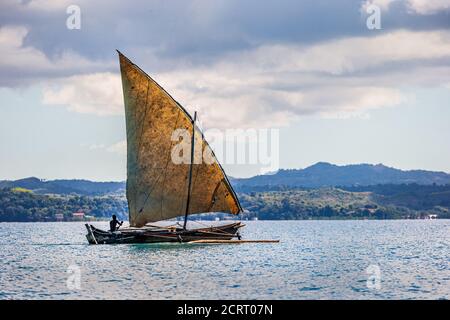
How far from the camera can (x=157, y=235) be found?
8469cm

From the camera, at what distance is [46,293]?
54.0 metres

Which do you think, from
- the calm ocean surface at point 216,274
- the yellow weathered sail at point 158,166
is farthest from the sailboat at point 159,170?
the calm ocean surface at point 216,274

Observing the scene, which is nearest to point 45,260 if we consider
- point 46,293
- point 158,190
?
point 158,190

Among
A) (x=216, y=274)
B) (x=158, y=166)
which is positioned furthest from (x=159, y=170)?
(x=216, y=274)

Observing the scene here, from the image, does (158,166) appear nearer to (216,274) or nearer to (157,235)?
(157,235)

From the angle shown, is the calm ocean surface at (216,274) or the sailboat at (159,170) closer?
the calm ocean surface at (216,274)

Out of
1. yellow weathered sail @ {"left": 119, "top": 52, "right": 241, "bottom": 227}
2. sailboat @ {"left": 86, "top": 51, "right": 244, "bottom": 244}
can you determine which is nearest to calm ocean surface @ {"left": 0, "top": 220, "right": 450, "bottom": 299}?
sailboat @ {"left": 86, "top": 51, "right": 244, "bottom": 244}

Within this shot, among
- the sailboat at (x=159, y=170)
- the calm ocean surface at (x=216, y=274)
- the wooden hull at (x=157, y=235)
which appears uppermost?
the sailboat at (x=159, y=170)

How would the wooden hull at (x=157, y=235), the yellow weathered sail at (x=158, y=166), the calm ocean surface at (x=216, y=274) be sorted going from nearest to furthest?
the calm ocean surface at (x=216, y=274)
the yellow weathered sail at (x=158, y=166)
the wooden hull at (x=157, y=235)

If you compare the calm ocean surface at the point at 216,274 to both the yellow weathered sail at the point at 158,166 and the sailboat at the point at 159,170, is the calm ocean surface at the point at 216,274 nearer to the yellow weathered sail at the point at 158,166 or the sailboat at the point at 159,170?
the sailboat at the point at 159,170

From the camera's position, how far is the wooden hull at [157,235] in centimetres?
8469

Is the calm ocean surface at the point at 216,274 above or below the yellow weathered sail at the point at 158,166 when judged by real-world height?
below
